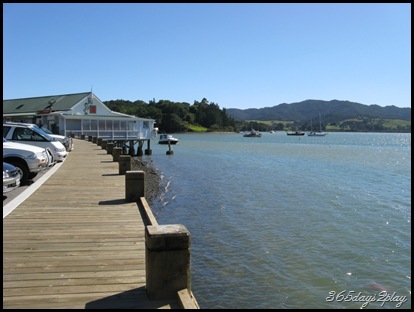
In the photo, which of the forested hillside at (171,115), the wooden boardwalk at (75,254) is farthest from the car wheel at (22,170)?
the forested hillside at (171,115)

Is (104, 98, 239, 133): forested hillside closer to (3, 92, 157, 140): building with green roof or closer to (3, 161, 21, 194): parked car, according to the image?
(3, 92, 157, 140): building with green roof

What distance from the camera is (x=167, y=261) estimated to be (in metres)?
4.43

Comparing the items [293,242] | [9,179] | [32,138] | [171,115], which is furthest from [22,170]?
[171,115]

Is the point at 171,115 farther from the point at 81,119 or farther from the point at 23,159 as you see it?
the point at 23,159

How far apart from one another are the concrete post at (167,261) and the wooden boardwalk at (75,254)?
163mm

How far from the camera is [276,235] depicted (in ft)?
45.3

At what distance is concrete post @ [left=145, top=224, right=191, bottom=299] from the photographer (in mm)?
4371

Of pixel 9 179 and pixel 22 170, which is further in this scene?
pixel 22 170

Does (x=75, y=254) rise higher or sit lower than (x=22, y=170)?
lower

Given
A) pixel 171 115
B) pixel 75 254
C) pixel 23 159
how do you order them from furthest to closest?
pixel 171 115
pixel 23 159
pixel 75 254

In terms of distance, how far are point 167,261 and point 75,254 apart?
7.47 ft

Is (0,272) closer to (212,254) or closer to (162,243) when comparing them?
(162,243)

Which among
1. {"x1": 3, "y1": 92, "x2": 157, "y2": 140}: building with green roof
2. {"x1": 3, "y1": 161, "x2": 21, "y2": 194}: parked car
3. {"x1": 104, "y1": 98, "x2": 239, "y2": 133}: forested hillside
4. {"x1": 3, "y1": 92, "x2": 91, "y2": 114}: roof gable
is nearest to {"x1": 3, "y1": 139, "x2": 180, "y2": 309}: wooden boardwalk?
{"x1": 3, "y1": 161, "x2": 21, "y2": 194}: parked car

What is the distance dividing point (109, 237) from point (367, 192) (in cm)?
2024
